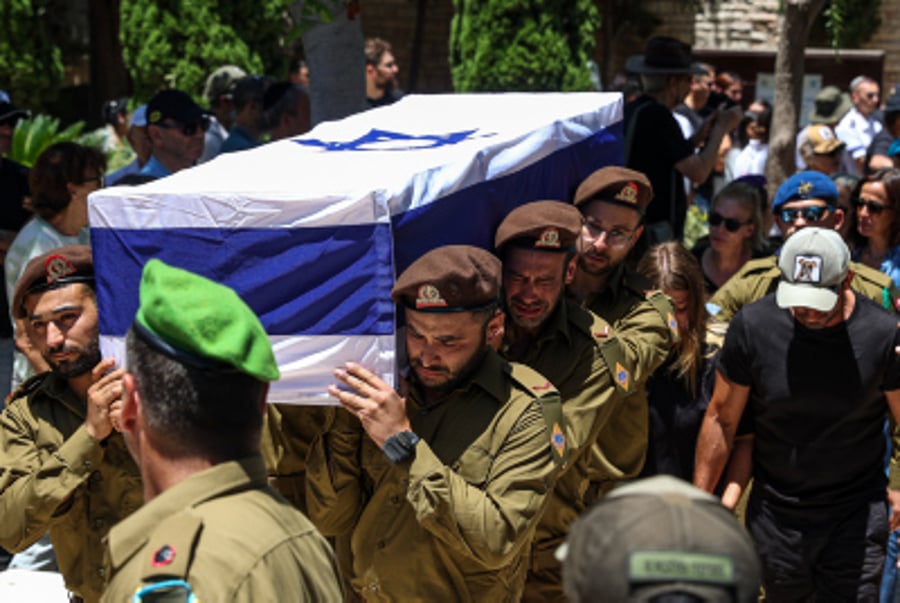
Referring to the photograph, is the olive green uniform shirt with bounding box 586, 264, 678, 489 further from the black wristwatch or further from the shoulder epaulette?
the black wristwatch

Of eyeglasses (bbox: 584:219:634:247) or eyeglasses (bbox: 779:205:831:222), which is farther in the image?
eyeglasses (bbox: 779:205:831:222)

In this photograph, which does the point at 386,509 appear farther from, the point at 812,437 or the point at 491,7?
the point at 491,7

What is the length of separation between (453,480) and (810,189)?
109 inches

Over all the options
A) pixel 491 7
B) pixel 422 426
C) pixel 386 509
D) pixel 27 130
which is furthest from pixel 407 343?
pixel 491 7

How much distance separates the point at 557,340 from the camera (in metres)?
4.07

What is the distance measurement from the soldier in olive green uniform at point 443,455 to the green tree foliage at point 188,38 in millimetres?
9879

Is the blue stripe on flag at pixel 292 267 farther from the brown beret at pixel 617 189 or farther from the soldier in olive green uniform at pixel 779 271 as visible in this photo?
the soldier in olive green uniform at pixel 779 271

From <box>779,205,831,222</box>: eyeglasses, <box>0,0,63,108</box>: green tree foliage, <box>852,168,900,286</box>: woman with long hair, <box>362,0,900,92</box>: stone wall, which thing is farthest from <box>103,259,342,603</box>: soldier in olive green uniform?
<box>362,0,900,92</box>: stone wall

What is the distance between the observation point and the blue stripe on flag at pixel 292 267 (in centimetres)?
329

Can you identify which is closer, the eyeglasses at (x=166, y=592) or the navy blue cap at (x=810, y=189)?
the eyeglasses at (x=166, y=592)

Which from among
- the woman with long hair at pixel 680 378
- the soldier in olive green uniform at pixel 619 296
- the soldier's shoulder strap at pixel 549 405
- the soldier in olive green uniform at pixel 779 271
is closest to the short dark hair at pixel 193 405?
the soldier's shoulder strap at pixel 549 405

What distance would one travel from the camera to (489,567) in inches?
131

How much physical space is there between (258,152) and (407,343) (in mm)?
883

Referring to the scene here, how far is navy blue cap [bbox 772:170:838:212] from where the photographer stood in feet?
17.8
